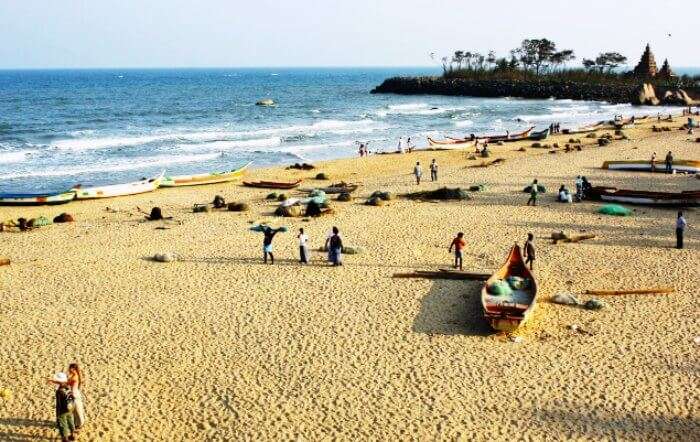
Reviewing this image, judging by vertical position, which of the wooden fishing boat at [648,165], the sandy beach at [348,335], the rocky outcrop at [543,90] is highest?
the rocky outcrop at [543,90]

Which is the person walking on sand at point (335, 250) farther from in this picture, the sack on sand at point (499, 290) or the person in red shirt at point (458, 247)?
the sack on sand at point (499, 290)

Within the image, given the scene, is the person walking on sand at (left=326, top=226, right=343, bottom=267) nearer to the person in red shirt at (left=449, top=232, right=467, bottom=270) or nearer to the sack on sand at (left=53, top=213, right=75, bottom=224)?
the person in red shirt at (left=449, top=232, right=467, bottom=270)

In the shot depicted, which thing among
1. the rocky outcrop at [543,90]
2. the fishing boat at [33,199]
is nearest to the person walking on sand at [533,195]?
the fishing boat at [33,199]

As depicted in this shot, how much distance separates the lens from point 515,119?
66.3 m

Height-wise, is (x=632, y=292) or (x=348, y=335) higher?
(x=632, y=292)

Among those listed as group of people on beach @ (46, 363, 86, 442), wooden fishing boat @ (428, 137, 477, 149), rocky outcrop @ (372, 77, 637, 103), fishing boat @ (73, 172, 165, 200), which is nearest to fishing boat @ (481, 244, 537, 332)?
group of people on beach @ (46, 363, 86, 442)

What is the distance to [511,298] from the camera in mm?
14734

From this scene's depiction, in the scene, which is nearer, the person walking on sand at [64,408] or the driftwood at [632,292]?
the person walking on sand at [64,408]

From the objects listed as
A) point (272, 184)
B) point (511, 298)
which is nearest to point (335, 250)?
point (511, 298)

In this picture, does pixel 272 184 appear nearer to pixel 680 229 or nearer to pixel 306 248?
pixel 306 248

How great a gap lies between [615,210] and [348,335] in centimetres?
1382

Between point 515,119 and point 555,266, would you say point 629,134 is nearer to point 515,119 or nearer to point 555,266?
point 515,119

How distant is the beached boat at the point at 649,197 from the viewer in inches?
931

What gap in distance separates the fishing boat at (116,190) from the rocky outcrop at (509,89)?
239ft
